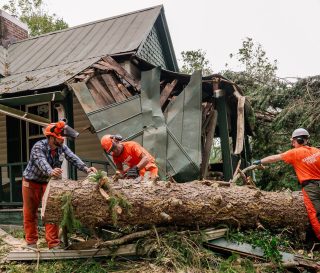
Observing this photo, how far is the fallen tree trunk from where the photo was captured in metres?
5.11

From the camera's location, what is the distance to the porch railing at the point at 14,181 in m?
8.46

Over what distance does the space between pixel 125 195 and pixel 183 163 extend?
3.02 meters

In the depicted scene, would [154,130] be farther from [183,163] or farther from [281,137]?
[281,137]

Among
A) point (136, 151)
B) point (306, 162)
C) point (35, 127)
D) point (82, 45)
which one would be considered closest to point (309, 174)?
point (306, 162)

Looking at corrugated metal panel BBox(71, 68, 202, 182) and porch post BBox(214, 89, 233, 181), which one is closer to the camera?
corrugated metal panel BBox(71, 68, 202, 182)

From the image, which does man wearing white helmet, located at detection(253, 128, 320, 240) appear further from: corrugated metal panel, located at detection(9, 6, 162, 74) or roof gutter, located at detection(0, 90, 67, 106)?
corrugated metal panel, located at detection(9, 6, 162, 74)

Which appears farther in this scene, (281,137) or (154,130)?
(281,137)

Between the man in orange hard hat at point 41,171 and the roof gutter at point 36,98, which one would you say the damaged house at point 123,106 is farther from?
the man in orange hard hat at point 41,171

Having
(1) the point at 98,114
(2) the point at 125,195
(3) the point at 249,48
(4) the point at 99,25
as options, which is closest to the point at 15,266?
(2) the point at 125,195

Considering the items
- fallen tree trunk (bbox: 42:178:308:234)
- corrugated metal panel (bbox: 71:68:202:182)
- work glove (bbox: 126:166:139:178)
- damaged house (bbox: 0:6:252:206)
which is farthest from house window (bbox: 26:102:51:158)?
fallen tree trunk (bbox: 42:178:308:234)

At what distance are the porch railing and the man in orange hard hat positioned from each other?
92.0 inches

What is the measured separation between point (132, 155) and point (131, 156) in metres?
0.03

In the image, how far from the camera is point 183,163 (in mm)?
8078

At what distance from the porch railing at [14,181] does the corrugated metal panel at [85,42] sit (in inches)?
132
